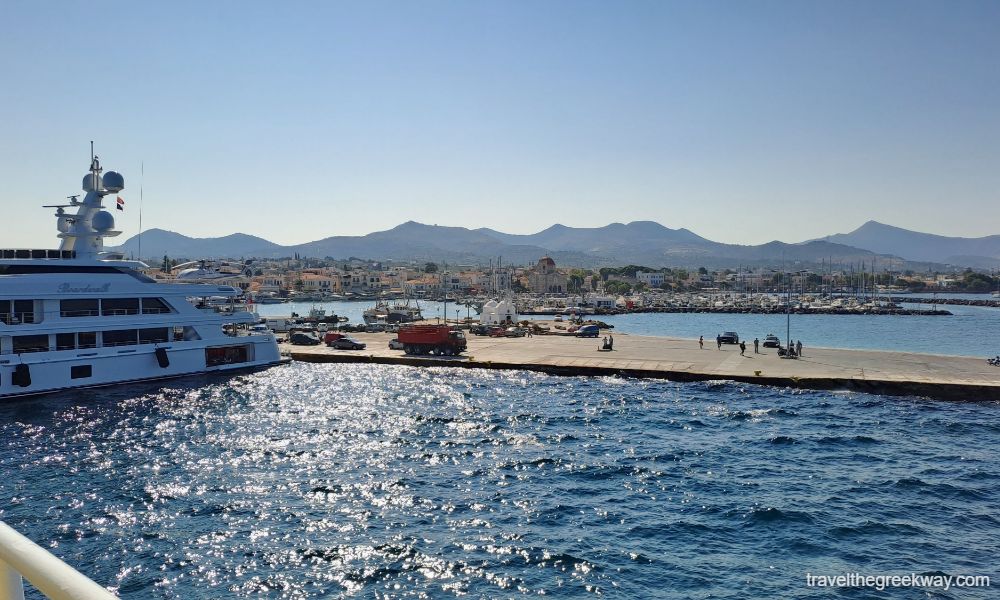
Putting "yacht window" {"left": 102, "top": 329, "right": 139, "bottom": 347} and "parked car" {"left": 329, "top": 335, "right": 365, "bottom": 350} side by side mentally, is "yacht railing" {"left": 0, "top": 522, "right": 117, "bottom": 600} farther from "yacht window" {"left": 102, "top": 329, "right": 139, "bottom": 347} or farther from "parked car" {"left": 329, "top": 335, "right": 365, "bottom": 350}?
"parked car" {"left": 329, "top": 335, "right": 365, "bottom": 350}

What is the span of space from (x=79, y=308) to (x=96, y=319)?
1188 millimetres

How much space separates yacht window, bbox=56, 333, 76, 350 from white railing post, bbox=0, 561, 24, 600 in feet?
126

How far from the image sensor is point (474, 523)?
18.4 metres

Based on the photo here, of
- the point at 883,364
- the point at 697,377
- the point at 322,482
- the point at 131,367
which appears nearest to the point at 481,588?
the point at 322,482

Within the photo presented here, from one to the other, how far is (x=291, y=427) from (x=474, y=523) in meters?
13.3

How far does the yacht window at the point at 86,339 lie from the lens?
1417 inches

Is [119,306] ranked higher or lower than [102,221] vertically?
lower

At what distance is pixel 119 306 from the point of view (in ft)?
125

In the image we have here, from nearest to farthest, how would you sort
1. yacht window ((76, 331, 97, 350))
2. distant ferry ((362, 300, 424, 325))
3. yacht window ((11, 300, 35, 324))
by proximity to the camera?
yacht window ((11, 300, 35, 324))
yacht window ((76, 331, 97, 350))
distant ferry ((362, 300, 424, 325))

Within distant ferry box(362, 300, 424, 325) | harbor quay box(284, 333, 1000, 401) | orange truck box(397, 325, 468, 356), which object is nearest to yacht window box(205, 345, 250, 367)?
harbor quay box(284, 333, 1000, 401)

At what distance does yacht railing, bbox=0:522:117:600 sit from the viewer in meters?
2.36

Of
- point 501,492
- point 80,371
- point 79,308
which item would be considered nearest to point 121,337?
point 79,308

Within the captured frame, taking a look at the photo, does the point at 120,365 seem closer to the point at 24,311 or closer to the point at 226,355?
the point at 24,311

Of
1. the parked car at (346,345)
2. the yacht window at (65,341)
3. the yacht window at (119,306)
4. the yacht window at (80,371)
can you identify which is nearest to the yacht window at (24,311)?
the yacht window at (65,341)
